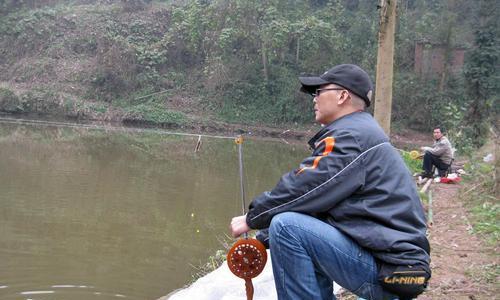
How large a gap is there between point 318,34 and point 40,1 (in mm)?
17329

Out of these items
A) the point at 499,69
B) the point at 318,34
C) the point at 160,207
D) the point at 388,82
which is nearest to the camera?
the point at 388,82

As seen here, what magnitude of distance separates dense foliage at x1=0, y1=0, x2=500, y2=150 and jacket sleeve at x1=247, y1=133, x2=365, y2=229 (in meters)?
21.8

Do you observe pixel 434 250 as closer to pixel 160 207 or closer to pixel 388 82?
pixel 388 82

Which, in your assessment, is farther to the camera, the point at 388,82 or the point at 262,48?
the point at 262,48

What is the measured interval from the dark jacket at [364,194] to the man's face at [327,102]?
0.18 m

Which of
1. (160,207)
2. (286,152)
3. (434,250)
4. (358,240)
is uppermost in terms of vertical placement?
(358,240)

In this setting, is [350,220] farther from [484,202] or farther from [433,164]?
[433,164]

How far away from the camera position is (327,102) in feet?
8.02

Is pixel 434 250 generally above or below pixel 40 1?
below

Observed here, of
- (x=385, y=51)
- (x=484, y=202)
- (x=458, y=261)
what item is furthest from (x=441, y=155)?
(x=458, y=261)

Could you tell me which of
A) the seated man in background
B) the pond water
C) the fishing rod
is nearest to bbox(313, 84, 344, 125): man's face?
the fishing rod

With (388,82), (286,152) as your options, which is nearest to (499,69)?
(286,152)

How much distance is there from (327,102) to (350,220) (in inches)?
21.7

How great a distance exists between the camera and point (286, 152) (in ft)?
62.5
